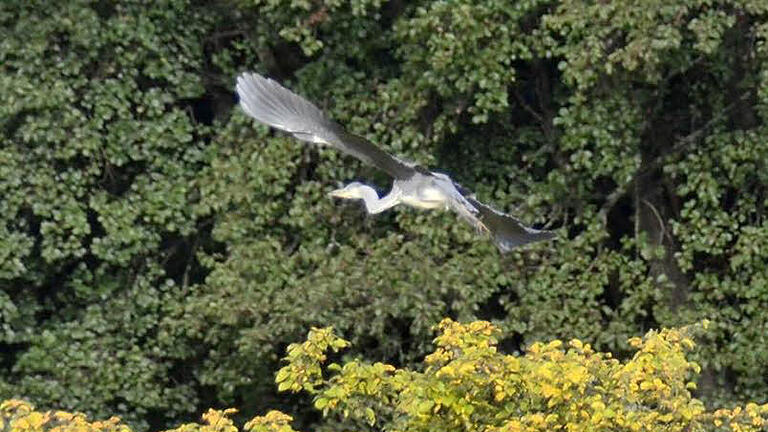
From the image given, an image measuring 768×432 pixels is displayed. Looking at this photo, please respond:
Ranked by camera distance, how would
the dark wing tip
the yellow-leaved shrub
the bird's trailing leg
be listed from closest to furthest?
1. the yellow-leaved shrub
2. the dark wing tip
3. the bird's trailing leg

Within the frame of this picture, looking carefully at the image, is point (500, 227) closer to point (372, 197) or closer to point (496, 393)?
point (496, 393)

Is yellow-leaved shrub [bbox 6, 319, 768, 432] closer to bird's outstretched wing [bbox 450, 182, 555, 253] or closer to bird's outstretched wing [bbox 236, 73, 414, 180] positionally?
bird's outstretched wing [bbox 450, 182, 555, 253]

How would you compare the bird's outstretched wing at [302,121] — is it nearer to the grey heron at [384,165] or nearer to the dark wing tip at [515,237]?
the grey heron at [384,165]

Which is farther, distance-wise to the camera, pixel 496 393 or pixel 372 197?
pixel 372 197

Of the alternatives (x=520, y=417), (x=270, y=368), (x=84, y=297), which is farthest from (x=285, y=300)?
(x=520, y=417)

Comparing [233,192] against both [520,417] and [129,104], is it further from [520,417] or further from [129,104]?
[520,417]

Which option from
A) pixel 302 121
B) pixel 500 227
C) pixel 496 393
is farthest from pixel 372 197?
pixel 496 393

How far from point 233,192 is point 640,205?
2.63 meters

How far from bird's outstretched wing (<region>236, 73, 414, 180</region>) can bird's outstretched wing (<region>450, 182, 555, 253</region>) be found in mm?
400

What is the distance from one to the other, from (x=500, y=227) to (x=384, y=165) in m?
0.64

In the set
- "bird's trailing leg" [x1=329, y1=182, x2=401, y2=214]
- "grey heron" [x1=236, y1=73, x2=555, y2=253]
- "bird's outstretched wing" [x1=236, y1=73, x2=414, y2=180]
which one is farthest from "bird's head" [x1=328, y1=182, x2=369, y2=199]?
"bird's outstretched wing" [x1=236, y1=73, x2=414, y2=180]

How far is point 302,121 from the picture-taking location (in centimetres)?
1028

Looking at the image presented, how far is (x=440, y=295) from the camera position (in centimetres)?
1330

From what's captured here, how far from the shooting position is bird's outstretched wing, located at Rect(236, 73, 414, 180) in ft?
33.2
